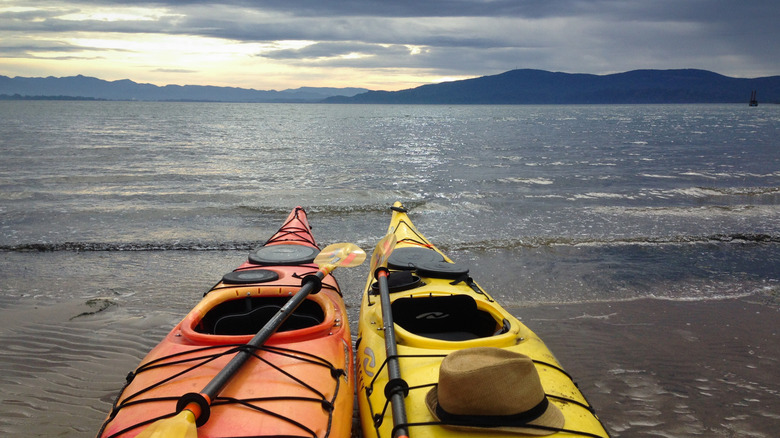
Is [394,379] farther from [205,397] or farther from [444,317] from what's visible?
[444,317]

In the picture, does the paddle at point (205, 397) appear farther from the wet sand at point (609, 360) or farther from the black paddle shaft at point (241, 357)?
the wet sand at point (609, 360)

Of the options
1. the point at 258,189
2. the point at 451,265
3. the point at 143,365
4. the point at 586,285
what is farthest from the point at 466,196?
the point at 143,365

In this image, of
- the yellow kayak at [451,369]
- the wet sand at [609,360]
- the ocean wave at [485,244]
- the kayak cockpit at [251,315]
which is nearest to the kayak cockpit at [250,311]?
the kayak cockpit at [251,315]

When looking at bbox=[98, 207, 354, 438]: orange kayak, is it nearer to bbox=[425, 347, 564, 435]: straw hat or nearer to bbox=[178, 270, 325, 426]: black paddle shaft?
bbox=[178, 270, 325, 426]: black paddle shaft

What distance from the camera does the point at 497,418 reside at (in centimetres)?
224

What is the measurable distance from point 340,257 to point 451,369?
250cm

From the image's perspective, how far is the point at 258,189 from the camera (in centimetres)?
1344

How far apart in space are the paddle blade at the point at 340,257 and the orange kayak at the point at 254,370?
12.1 inches

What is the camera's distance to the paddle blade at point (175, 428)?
2.11 m

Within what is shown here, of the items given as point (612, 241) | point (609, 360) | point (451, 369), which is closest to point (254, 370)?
point (451, 369)

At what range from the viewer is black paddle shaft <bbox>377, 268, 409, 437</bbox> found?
7.84 ft

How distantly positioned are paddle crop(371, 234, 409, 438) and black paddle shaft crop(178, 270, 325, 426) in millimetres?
530

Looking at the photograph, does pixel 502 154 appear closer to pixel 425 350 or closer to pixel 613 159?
pixel 613 159

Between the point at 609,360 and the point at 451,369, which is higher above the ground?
the point at 451,369
